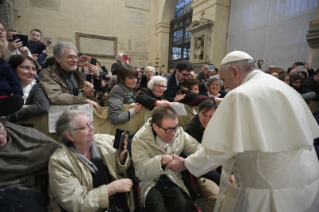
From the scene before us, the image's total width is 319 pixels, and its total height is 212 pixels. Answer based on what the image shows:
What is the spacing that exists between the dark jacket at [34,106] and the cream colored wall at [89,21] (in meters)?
9.72

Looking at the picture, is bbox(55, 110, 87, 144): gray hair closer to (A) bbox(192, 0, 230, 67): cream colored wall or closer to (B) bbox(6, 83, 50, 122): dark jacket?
(B) bbox(6, 83, 50, 122): dark jacket

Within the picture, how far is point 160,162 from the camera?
65.9 inches

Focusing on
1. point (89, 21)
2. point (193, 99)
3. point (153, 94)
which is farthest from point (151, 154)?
point (89, 21)

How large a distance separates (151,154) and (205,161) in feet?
2.26

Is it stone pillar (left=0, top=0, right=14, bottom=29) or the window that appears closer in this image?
stone pillar (left=0, top=0, right=14, bottom=29)

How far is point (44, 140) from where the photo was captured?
167 centimetres

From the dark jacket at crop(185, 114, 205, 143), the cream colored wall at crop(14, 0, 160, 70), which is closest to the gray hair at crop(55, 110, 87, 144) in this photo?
the dark jacket at crop(185, 114, 205, 143)

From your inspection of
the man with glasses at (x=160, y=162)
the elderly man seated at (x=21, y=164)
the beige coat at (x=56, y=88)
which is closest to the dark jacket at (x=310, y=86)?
the man with glasses at (x=160, y=162)

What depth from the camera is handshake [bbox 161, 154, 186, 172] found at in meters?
1.62

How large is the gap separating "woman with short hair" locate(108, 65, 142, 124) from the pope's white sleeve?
4.48 ft

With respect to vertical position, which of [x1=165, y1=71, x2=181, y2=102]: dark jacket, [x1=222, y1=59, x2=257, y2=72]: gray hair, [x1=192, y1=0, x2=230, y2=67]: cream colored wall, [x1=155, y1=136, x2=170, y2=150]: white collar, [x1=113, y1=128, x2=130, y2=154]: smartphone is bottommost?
[x1=155, y1=136, x2=170, y2=150]: white collar

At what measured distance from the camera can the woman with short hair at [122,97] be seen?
258cm

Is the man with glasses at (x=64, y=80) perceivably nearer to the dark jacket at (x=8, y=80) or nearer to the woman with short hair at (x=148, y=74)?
the dark jacket at (x=8, y=80)

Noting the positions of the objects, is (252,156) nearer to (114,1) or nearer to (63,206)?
(63,206)
